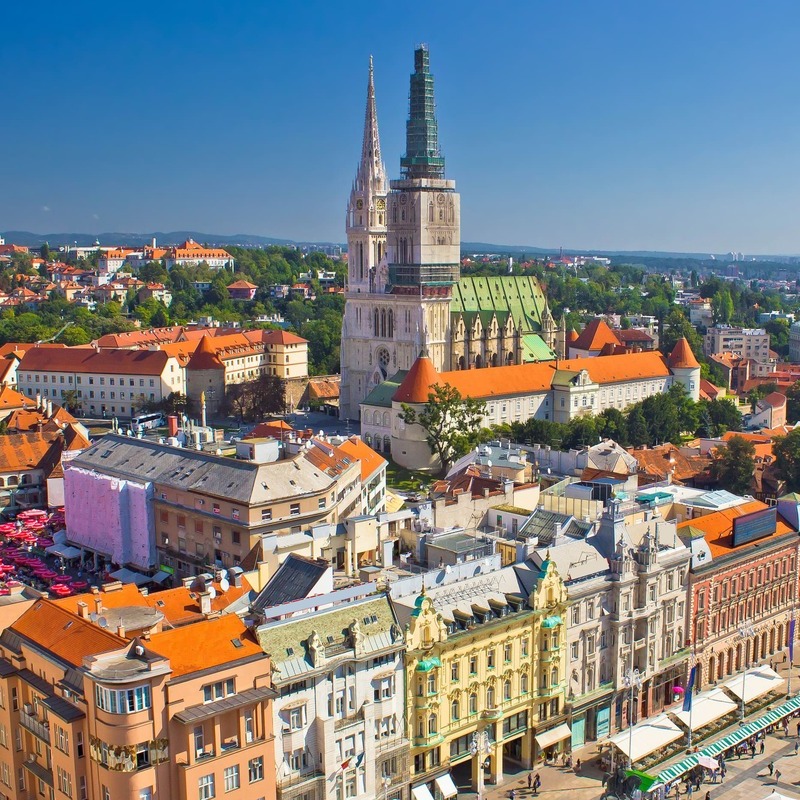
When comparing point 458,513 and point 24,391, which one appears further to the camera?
point 24,391


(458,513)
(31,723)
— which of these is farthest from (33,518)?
(31,723)

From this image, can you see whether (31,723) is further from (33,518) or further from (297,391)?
(297,391)

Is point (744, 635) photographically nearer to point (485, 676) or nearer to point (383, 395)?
point (485, 676)

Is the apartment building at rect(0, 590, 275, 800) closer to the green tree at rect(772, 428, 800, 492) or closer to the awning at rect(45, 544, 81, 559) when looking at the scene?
the awning at rect(45, 544, 81, 559)

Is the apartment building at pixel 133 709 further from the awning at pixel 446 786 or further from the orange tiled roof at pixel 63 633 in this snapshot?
the awning at pixel 446 786

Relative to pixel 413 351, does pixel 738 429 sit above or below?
below

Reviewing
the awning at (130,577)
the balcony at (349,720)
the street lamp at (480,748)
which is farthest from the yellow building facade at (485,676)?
the awning at (130,577)
